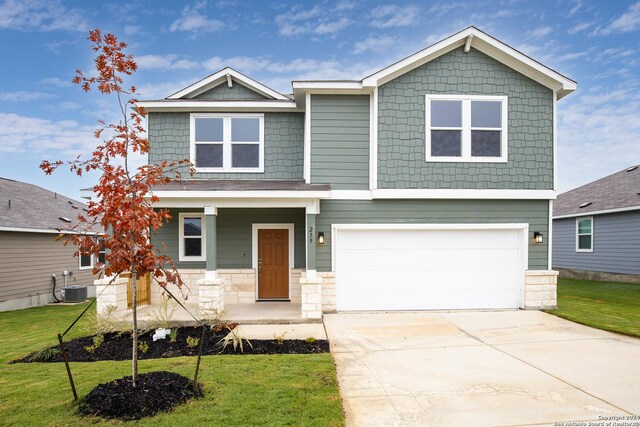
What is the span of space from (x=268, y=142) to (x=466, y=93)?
18.0 ft

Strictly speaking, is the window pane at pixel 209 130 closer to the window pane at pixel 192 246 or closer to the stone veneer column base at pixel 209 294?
the window pane at pixel 192 246

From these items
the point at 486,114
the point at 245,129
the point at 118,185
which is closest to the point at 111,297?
the point at 245,129

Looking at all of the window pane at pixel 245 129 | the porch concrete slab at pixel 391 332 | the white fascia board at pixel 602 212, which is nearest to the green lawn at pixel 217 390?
the porch concrete slab at pixel 391 332

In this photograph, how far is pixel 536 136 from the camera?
9734 mm

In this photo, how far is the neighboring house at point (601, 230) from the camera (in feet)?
50.8

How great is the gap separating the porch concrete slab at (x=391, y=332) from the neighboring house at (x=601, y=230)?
38.7 ft

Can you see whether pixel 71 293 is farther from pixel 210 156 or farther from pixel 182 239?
pixel 210 156

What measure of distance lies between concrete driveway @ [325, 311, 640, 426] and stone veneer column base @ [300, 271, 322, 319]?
1.47 feet

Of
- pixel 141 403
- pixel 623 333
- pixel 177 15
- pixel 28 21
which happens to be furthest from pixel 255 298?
pixel 28 21

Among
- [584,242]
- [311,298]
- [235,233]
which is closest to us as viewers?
[311,298]

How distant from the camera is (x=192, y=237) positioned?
35.8ft

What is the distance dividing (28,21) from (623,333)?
67.7ft

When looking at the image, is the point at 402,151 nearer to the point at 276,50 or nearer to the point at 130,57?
the point at 130,57

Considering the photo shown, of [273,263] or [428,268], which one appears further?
[273,263]
